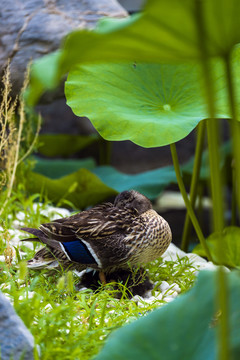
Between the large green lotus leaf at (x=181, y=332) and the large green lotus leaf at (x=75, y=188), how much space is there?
227 centimetres

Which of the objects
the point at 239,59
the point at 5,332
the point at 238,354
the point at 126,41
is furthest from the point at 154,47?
the point at 239,59

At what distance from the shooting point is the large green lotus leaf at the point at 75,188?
3430 mm

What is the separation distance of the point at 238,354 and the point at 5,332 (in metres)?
0.63

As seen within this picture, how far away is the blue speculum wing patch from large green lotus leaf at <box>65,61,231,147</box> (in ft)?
1.58

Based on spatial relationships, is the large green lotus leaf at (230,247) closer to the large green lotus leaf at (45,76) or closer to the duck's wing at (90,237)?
the duck's wing at (90,237)

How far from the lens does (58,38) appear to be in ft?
11.6

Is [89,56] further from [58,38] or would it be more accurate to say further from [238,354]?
[58,38]

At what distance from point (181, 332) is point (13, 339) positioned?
49 cm

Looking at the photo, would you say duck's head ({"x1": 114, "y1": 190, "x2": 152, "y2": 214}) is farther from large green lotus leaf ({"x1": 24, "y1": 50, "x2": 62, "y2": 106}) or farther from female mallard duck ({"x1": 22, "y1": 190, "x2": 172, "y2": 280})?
large green lotus leaf ({"x1": 24, "y1": 50, "x2": 62, "y2": 106})

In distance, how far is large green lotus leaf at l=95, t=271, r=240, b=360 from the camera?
1.08 m

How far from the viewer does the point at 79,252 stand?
2.05 m

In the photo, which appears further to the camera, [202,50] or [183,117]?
[183,117]

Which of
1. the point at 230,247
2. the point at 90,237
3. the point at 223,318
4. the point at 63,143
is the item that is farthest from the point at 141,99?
the point at 63,143

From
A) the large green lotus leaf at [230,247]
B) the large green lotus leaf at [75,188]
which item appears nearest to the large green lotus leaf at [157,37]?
the large green lotus leaf at [230,247]
